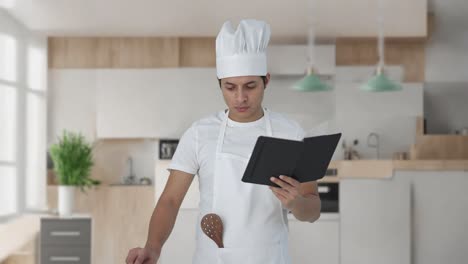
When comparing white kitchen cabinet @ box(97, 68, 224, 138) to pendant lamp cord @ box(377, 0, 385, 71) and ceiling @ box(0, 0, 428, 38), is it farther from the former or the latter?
pendant lamp cord @ box(377, 0, 385, 71)

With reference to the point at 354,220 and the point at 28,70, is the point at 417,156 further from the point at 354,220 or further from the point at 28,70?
the point at 28,70

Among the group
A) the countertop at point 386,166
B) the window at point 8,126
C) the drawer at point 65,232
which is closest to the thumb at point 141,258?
the countertop at point 386,166

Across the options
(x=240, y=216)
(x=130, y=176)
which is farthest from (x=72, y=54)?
(x=240, y=216)

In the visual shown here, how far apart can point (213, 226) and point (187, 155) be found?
237mm

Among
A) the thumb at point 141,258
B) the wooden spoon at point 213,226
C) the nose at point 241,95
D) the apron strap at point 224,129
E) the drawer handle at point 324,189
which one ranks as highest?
the nose at point 241,95

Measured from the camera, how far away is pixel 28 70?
25.6ft

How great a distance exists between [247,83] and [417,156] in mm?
5551

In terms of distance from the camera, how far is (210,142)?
2477 mm

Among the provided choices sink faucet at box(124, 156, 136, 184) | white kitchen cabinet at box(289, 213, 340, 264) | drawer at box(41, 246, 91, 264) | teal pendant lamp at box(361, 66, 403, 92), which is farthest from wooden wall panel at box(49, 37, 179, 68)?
white kitchen cabinet at box(289, 213, 340, 264)

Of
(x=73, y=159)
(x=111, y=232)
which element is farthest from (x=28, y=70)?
(x=111, y=232)

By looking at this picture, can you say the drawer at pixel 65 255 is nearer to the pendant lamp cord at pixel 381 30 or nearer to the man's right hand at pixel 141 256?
the pendant lamp cord at pixel 381 30

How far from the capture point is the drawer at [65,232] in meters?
7.30

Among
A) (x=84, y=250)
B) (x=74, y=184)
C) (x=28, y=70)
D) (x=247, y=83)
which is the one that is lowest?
(x=84, y=250)

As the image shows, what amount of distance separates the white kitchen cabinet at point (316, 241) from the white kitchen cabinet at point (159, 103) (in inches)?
80.6
